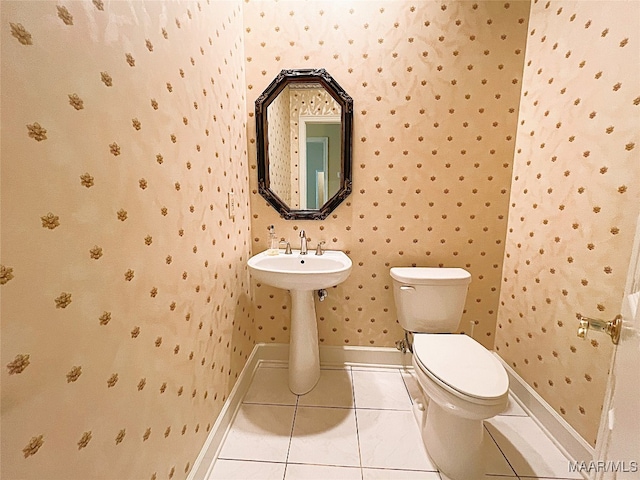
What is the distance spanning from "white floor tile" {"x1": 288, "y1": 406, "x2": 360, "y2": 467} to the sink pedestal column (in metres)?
0.14

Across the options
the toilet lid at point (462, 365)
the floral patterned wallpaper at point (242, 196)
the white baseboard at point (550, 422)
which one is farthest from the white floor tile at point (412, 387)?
the white baseboard at point (550, 422)

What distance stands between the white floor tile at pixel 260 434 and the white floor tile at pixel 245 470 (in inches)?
0.9

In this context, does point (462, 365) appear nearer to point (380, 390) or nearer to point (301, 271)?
point (380, 390)

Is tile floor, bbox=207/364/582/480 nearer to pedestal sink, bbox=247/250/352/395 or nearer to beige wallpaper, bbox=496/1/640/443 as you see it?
pedestal sink, bbox=247/250/352/395

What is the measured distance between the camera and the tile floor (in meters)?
1.18

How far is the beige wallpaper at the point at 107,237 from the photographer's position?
0.46 m

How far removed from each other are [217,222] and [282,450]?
1.06 metres

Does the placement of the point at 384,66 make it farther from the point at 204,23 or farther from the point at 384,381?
the point at 384,381

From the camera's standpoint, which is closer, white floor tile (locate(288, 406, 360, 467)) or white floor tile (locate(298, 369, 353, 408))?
white floor tile (locate(288, 406, 360, 467))

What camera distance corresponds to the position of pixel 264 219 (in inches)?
68.4

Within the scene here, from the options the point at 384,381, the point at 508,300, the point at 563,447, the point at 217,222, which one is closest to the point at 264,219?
the point at 217,222

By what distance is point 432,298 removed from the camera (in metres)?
1.51

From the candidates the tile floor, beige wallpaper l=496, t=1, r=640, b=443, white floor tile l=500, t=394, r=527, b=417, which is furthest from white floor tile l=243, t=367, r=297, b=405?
beige wallpaper l=496, t=1, r=640, b=443

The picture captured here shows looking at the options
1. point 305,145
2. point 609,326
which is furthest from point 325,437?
point 305,145
